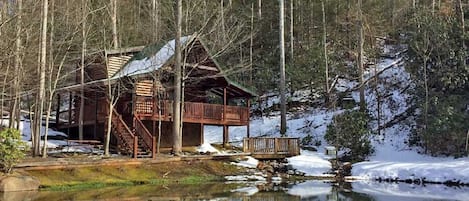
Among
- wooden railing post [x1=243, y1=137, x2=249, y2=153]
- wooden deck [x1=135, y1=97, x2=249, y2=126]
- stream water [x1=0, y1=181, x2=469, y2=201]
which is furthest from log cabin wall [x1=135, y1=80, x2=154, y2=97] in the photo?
stream water [x1=0, y1=181, x2=469, y2=201]

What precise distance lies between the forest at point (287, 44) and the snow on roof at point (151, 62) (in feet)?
3.23

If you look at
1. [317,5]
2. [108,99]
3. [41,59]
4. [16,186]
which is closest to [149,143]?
[108,99]

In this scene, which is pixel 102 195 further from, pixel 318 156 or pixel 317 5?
pixel 317 5

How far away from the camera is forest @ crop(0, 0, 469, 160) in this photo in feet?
78.7

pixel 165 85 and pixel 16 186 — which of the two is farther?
pixel 165 85

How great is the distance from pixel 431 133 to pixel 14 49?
1872 cm

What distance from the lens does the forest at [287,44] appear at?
2400 centimetres

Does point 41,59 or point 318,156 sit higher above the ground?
point 41,59

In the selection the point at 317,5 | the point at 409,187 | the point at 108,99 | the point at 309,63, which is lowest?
the point at 409,187

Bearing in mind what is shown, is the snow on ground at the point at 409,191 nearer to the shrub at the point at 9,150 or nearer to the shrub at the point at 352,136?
the shrub at the point at 352,136

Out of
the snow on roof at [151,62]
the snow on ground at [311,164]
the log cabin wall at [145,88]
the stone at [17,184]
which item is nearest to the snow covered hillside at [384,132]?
the snow on ground at [311,164]

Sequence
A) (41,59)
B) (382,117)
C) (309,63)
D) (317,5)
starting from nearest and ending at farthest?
1. (41,59)
2. (382,117)
3. (309,63)
4. (317,5)

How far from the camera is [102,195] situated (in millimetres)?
16844

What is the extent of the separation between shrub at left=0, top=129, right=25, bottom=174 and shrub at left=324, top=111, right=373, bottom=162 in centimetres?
1531
